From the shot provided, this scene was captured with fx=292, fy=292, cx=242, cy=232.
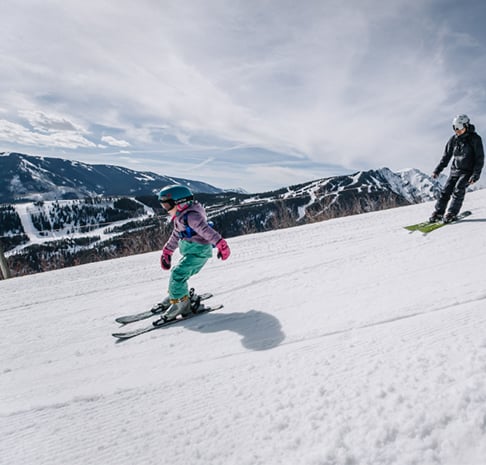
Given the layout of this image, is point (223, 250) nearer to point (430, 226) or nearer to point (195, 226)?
point (195, 226)

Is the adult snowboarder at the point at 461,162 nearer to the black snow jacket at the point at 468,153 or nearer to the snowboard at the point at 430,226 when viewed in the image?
the black snow jacket at the point at 468,153

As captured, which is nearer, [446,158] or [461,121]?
[461,121]

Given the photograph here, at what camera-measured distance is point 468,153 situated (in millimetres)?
5215

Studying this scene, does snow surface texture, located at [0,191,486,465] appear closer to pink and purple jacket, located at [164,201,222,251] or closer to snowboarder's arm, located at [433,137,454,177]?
pink and purple jacket, located at [164,201,222,251]

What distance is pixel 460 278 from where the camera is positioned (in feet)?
9.30

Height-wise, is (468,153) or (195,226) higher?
(468,153)

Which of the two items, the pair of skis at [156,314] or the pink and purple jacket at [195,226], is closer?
the pair of skis at [156,314]

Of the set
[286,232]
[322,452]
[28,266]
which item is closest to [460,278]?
[322,452]

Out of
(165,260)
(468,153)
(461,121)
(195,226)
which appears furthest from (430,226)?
(165,260)

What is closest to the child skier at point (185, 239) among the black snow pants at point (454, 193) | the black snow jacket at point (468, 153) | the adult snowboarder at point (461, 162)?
the adult snowboarder at point (461, 162)

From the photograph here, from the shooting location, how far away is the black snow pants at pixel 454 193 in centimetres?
527

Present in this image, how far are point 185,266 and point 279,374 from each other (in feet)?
5.89

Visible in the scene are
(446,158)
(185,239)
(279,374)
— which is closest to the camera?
(279,374)

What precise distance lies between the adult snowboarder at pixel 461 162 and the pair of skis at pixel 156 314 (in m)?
4.52
